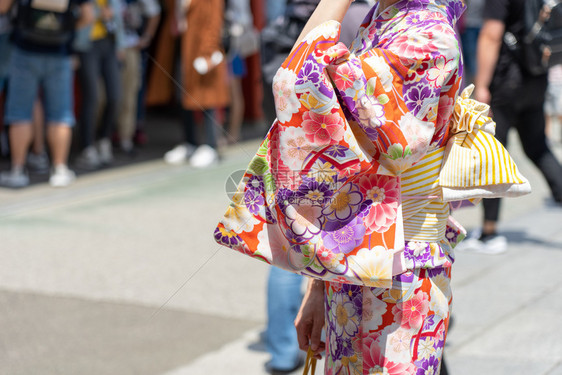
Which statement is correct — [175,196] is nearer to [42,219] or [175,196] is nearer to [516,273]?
[42,219]

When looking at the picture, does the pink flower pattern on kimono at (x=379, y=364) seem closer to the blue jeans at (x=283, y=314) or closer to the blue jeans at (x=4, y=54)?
the blue jeans at (x=283, y=314)

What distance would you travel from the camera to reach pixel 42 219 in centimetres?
667

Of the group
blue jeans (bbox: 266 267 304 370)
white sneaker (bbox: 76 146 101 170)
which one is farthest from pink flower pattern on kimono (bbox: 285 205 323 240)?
white sneaker (bbox: 76 146 101 170)

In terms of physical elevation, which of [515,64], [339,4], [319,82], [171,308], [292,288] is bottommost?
[171,308]

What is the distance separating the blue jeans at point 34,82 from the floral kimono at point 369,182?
549 cm

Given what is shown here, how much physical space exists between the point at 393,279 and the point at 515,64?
146 inches

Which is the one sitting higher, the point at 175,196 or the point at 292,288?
the point at 292,288

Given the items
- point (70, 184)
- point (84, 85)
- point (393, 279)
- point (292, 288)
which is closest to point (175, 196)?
point (70, 184)

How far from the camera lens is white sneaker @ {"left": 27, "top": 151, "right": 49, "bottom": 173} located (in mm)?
Result: 8320

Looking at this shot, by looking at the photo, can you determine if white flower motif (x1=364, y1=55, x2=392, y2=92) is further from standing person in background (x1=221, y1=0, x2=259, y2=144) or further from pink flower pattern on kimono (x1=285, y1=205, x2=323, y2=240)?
standing person in background (x1=221, y1=0, x2=259, y2=144)

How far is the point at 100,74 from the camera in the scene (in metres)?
8.82

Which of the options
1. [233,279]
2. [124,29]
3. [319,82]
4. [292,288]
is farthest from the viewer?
[124,29]

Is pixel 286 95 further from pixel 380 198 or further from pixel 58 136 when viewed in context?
pixel 58 136

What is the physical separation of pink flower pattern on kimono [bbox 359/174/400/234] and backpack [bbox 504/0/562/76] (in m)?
3.58
